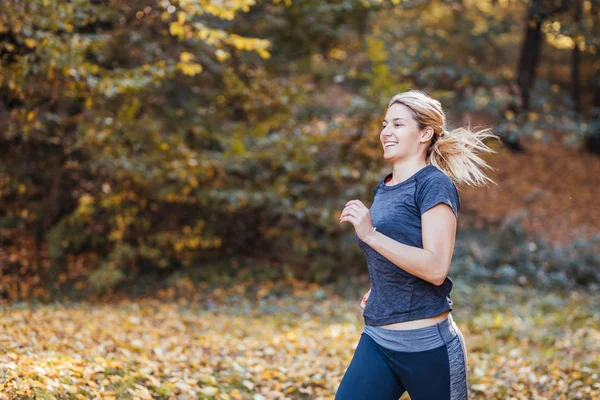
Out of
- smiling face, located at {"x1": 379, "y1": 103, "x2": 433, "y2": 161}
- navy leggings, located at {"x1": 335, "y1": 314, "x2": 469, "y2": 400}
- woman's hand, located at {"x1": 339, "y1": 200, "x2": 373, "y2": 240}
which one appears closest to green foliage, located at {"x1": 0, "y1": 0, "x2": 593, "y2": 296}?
smiling face, located at {"x1": 379, "y1": 103, "x2": 433, "y2": 161}

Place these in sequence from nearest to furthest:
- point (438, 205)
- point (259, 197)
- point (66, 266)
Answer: point (438, 205) < point (259, 197) < point (66, 266)

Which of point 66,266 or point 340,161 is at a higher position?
point 340,161

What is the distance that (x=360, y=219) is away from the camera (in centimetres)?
→ 263

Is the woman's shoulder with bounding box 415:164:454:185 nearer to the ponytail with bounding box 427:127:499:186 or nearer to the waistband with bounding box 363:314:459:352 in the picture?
the ponytail with bounding box 427:127:499:186

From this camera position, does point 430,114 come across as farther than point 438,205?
Yes

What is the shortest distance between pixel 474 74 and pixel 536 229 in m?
4.14

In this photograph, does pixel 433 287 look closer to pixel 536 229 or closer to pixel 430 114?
pixel 430 114

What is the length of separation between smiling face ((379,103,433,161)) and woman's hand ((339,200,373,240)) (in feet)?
1.15

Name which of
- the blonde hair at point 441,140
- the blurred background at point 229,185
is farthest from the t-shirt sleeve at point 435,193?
the blurred background at point 229,185

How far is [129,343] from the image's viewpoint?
5777 millimetres

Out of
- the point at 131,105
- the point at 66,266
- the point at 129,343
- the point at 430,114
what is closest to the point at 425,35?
the point at 131,105

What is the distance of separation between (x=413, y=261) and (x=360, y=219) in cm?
30

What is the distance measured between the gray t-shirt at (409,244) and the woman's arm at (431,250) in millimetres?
51

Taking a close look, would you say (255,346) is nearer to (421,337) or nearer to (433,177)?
(421,337)
